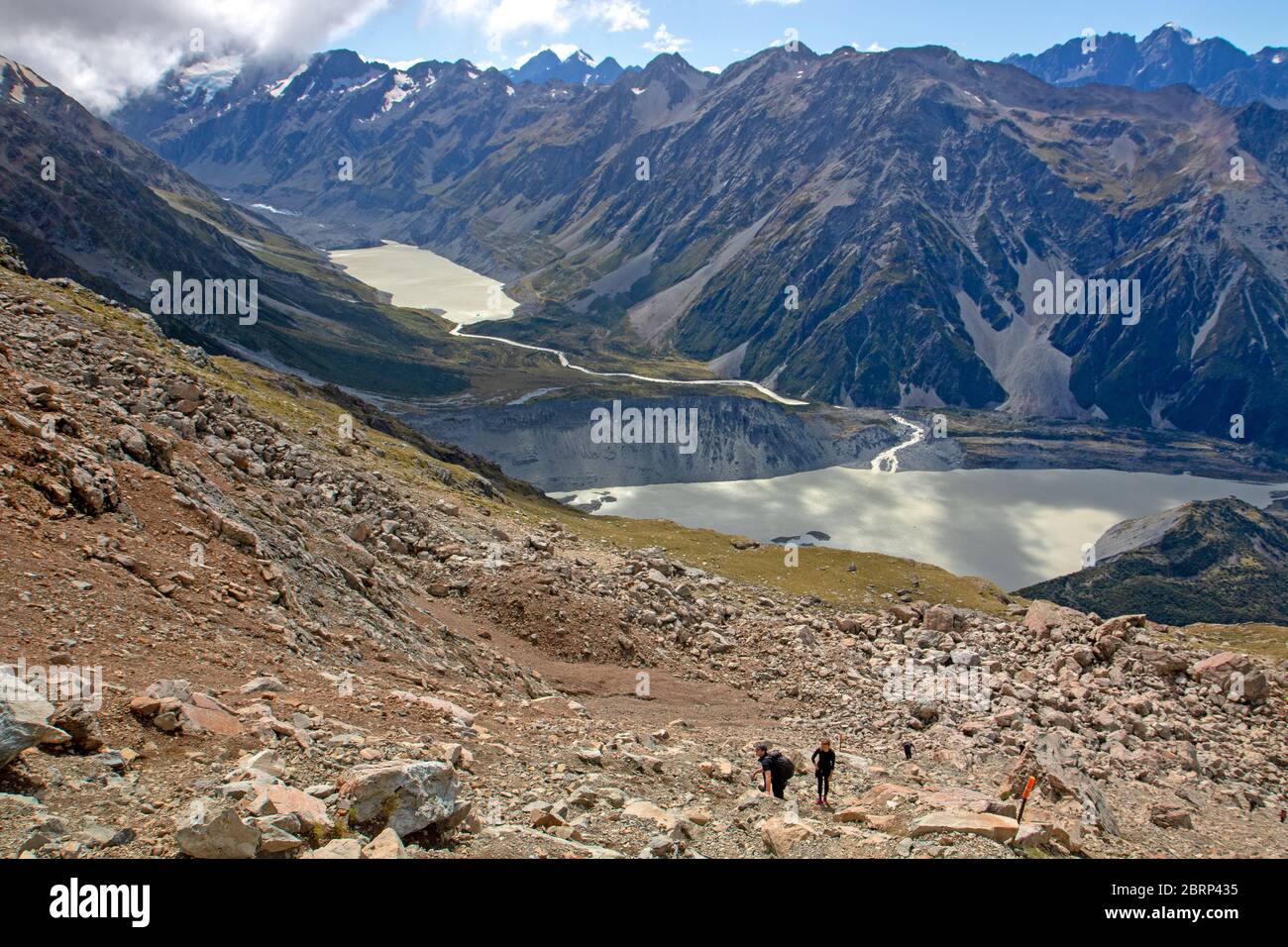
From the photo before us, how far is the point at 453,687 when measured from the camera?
2672 cm

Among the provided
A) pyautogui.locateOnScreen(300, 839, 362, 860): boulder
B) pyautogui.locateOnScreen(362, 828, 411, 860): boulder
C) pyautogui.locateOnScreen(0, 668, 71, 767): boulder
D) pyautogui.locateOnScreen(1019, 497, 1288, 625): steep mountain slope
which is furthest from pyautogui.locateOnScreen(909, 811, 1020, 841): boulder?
pyautogui.locateOnScreen(1019, 497, 1288, 625): steep mountain slope

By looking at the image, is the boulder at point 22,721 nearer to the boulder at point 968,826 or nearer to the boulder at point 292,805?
the boulder at point 292,805

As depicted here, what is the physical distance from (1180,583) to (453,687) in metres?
190

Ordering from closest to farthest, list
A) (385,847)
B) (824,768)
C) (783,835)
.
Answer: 1. (385,847)
2. (783,835)
3. (824,768)

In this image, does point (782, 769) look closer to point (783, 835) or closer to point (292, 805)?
point (783, 835)

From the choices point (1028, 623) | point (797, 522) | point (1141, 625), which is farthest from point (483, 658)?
point (797, 522)

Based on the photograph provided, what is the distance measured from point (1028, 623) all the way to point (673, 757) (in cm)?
3489

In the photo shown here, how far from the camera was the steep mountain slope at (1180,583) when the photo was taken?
163000 mm

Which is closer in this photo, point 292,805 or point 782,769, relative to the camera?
point 292,805

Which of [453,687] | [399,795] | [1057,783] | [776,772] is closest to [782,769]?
[776,772]

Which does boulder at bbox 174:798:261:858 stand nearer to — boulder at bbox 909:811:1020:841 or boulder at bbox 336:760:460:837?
boulder at bbox 336:760:460:837
